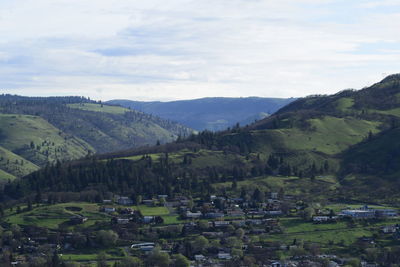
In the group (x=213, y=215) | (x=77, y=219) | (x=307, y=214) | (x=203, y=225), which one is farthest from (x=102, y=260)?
(x=307, y=214)

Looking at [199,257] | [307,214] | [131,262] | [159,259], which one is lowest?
[199,257]

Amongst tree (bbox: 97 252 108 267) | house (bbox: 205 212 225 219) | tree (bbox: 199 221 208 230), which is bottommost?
tree (bbox: 97 252 108 267)

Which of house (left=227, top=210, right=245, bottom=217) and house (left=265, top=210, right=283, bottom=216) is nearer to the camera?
house (left=227, top=210, right=245, bottom=217)

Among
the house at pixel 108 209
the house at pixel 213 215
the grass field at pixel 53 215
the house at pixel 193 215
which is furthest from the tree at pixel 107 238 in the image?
the house at pixel 213 215

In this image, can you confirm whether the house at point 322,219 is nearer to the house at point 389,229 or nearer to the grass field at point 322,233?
the grass field at point 322,233

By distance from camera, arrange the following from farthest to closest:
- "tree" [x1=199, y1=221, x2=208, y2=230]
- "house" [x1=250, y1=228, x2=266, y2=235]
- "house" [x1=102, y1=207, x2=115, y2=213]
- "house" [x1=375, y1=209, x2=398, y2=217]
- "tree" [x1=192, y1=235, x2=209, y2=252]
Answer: "house" [x1=102, y1=207, x2=115, y2=213], "house" [x1=375, y1=209, x2=398, y2=217], "tree" [x1=199, y1=221, x2=208, y2=230], "house" [x1=250, y1=228, x2=266, y2=235], "tree" [x1=192, y1=235, x2=209, y2=252]

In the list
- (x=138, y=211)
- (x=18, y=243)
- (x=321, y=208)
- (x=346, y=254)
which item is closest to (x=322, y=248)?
(x=346, y=254)

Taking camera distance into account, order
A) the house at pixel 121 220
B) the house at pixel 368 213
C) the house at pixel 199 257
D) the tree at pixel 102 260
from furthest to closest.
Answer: the house at pixel 368 213 → the house at pixel 121 220 → the house at pixel 199 257 → the tree at pixel 102 260

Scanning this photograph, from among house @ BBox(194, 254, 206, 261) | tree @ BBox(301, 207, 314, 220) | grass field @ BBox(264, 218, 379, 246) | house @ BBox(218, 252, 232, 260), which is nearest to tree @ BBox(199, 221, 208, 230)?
grass field @ BBox(264, 218, 379, 246)

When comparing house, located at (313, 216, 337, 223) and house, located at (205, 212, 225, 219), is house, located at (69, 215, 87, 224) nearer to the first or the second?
house, located at (205, 212, 225, 219)

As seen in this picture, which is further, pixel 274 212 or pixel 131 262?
pixel 274 212

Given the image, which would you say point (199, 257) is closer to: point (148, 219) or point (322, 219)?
point (148, 219)
